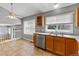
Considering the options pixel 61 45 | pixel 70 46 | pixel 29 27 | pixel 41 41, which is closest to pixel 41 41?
pixel 41 41

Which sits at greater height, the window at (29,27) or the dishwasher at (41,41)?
the window at (29,27)

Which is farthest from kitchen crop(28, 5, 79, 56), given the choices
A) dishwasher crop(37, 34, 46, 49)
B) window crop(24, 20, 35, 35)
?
window crop(24, 20, 35, 35)

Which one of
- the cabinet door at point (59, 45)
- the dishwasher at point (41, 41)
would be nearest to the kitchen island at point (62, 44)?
the cabinet door at point (59, 45)

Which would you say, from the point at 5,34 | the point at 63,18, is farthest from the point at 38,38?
the point at 5,34

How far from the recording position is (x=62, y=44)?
3176 mm

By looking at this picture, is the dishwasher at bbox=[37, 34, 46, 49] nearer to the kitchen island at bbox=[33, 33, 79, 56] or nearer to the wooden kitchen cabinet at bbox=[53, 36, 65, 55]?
the kitchen island at bbox=[33, 33, 79, 56]

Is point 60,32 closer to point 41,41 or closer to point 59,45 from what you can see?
point 59,45

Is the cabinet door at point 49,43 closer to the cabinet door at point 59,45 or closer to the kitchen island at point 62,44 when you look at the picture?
the kitchen island at point 62,44

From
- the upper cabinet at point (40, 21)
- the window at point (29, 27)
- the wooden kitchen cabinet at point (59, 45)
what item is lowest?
the wooden kitchen cabinet at point (59, 45)

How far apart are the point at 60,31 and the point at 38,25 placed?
1.46 metres

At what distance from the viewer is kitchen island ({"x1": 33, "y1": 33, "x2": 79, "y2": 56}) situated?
278 centimetres

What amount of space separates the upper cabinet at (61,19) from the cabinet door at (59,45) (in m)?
0.81

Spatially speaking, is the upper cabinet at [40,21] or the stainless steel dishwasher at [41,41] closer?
the stainless steel dishwasher at [41,41]

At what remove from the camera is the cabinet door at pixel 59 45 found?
3148 millimetres
